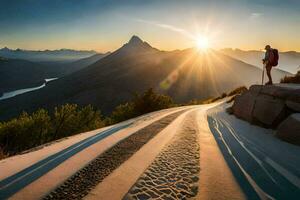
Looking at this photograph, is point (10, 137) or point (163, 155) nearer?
point (163, 155)

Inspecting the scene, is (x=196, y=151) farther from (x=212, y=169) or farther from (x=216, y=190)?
(x=216, y=190)

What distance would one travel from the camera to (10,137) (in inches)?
1505

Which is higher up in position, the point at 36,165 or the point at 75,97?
the point at 36,165

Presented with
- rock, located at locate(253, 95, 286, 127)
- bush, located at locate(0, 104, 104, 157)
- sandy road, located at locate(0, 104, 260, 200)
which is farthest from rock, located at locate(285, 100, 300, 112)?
bush, located at locate(0, 104, 104, 157)

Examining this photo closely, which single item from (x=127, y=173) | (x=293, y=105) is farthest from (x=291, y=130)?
(x=127, y=173)

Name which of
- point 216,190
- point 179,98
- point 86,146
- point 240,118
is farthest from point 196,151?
point 179,98

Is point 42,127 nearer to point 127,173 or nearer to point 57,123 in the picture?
point 57,123

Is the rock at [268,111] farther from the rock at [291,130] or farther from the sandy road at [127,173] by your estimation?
the sandy road at [127,173]

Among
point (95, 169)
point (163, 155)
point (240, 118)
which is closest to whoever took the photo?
point (95, 169)

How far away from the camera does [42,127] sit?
40719 mm

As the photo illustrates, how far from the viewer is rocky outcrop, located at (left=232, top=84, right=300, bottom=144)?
980 centimetres

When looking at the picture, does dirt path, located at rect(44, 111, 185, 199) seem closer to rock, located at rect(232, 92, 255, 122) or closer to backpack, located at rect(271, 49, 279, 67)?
rock, located at rect(232, 92, 255, 122)

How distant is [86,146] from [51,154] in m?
1.38

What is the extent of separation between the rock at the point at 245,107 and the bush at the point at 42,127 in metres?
28.9
